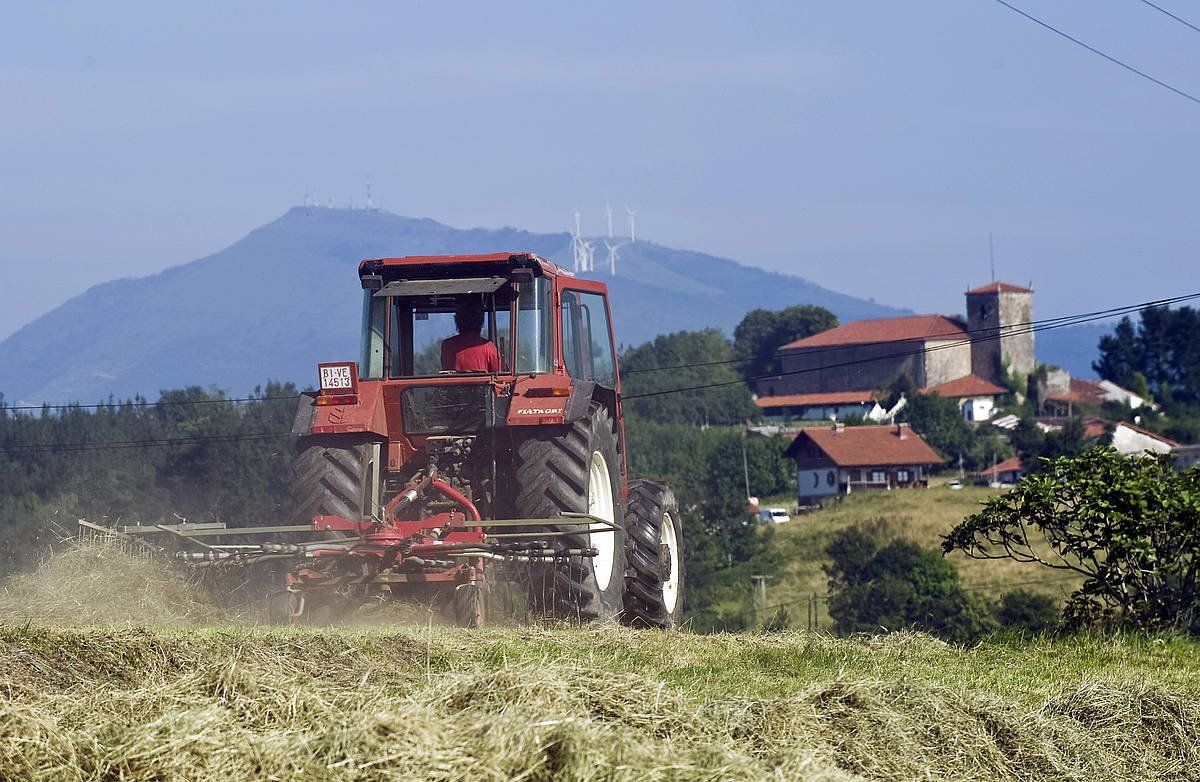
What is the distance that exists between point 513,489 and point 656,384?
13009 centimetres

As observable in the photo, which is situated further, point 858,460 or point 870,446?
point 870,446

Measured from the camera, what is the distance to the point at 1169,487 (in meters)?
11.4

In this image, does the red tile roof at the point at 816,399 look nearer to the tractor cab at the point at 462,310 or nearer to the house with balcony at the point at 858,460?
the house with balcony at the point at 858,460

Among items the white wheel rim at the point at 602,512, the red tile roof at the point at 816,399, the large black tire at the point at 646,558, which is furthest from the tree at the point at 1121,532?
the red tile roof at the point at 816,399

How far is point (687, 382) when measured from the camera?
480 ft

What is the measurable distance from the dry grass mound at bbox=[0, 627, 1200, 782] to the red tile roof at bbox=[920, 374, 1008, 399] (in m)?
127

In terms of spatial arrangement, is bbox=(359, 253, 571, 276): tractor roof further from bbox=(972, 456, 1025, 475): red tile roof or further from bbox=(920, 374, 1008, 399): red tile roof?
bbox=(920, 374, 1008, 399): red tile roof

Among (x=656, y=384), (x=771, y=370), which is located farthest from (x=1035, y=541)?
(x=771, y=370)

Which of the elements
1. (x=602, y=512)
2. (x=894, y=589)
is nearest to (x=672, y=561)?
(x=602, y=512)

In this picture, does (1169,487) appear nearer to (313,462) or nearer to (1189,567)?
(1189,567)

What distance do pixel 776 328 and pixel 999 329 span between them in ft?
101

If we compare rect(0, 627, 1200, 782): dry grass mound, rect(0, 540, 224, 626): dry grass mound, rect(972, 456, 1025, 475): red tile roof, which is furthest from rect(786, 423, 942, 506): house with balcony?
rect(0, 627, 1200, 782): dry grass mound

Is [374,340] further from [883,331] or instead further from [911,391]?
[883,331]

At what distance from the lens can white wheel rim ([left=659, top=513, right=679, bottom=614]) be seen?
1334 centimetres
